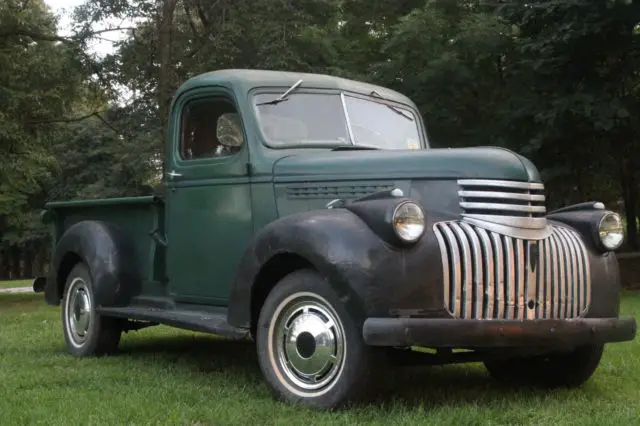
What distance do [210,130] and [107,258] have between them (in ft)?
4.92

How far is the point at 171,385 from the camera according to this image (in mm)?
5488

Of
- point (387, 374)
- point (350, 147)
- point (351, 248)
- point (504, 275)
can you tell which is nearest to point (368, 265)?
point (351, 248)

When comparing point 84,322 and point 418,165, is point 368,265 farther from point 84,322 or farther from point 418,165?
point 84,322

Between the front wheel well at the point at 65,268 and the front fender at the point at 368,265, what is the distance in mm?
3426

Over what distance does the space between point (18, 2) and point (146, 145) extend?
4.86 m

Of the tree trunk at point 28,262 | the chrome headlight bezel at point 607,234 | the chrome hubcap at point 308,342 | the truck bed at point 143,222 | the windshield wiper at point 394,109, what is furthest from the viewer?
the tree trunk at point 28,262

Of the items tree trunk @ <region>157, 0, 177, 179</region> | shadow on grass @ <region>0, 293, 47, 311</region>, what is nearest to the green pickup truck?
tree trunk @ <region>157, 0, 177, 179</region>

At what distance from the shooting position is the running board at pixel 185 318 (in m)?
5.26

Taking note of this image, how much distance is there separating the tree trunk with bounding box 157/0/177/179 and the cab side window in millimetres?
10039

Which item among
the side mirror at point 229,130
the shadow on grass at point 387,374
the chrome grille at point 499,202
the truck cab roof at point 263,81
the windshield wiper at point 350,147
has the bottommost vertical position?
the shadow on grass at point 387,374

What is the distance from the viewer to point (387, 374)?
5.64m

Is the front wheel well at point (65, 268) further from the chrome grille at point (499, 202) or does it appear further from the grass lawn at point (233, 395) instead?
the chrome grille at point (499, 202)

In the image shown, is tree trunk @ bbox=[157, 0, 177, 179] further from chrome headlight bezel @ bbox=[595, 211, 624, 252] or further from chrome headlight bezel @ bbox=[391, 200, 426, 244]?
chrome headlight bezel @ bbox=[391, 200, 426, 244]

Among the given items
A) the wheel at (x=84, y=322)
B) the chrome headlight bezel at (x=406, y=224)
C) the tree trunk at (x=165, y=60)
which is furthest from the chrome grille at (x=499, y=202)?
the tree trunk at (x=165, y=60)
